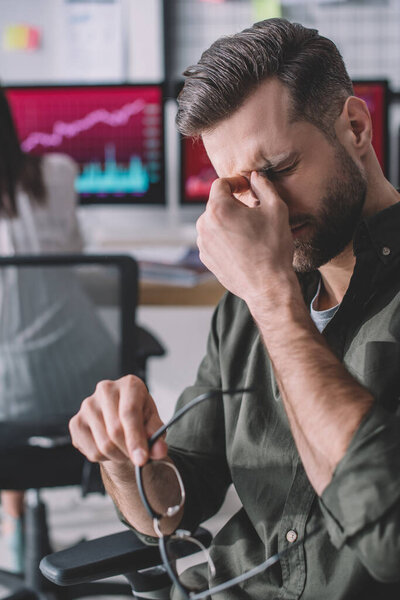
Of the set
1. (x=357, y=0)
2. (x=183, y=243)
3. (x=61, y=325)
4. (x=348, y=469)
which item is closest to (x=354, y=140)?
(x=348, y=469)

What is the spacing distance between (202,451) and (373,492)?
417mm

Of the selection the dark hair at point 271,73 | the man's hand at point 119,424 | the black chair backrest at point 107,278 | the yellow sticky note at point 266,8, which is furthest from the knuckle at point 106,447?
the yellow sticky note at point 266,8

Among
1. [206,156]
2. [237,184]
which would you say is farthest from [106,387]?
[206,156]

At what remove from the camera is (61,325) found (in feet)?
4.98

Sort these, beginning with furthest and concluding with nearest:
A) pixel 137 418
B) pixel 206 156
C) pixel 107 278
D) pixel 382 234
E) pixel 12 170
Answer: pixel 206 156 < pixel 12 170 < pixel 107 278 < pixel 382 234 < pixel 137 418

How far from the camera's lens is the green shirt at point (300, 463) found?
0.70m

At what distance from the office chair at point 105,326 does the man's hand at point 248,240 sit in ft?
1.75

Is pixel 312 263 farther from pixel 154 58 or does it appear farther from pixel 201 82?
pixel 154 58

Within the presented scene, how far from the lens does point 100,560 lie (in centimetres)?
93

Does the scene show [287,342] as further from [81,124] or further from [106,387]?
[81,124]

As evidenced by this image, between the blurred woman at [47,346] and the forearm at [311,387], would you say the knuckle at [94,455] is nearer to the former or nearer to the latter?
the forearm at [311,387]

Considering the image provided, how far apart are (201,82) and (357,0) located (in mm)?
1993

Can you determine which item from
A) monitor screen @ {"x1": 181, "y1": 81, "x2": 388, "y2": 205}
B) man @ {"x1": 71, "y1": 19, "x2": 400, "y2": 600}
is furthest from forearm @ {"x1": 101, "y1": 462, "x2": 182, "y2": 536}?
monitor screen @ {"x1": 181, "y1": 81, "x2": 388, "y2": 205}

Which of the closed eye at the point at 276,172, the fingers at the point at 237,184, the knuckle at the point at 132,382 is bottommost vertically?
the knuckle at the point at 132,382
